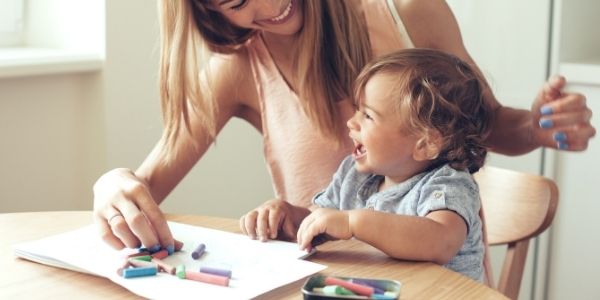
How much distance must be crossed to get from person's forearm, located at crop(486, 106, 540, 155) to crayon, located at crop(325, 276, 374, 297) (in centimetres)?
48

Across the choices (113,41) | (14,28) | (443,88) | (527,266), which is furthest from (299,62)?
(527,266)

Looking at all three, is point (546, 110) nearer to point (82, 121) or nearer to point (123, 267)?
point (123, 267)

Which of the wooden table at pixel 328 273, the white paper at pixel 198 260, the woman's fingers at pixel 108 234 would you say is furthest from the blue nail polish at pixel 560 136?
the woman's fingers at pixel 108 234

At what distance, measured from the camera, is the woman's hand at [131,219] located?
3.80 ft

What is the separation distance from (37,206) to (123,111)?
0.94 feet

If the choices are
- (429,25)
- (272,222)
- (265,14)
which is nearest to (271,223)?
(272,222)

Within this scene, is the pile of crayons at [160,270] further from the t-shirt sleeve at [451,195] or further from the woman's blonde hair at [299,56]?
the woman's blonde hair at [299,56]

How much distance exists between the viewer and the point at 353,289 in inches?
37.1

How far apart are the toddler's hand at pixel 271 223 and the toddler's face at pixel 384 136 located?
0.13 meters

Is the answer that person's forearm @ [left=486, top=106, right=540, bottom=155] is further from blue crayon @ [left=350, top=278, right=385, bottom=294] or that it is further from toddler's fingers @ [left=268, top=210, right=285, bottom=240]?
blue crayon @ [left=350, top=278, right=385, bottom=294]

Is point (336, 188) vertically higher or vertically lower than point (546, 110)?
lower

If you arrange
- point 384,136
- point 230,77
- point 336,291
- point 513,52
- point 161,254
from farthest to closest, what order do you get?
point 513,52, point 230,77, point 384,136, point 161,254, point 336,291

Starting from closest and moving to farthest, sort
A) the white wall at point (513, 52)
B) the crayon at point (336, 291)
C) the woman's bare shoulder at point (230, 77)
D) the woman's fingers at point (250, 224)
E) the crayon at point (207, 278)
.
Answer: the crayon at point (336, 291) → the crayon at point (207, 278) → the woman's fingers at point (250, 224) → the woman's bare shoulder at point (230, 77) → the white wall at point (513, 52)

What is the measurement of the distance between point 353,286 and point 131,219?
1.11 ft
